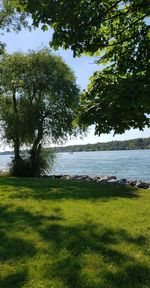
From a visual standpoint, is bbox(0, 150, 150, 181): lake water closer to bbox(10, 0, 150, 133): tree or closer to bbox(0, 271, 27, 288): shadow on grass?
bbox(10, 0, 150, 133): tree

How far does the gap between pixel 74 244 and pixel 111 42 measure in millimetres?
5073

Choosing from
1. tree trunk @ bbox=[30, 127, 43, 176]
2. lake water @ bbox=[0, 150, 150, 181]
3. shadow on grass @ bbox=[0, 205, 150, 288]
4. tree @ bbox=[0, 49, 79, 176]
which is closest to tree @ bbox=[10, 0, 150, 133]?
shadow on grass @ bbox=[0, 205, 150, 288]

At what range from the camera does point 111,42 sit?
25.7 feet

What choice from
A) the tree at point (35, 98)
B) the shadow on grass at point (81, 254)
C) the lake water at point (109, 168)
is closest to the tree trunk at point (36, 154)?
the tree at point (35, 98)

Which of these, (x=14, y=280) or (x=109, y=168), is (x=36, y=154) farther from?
(x=14, y=280)

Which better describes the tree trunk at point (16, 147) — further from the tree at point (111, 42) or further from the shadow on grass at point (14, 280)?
the shadow on grass at point (14, 280)

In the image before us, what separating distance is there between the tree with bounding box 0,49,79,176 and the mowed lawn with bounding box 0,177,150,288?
16.5 metres

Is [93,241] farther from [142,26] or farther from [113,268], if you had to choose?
[142,26]

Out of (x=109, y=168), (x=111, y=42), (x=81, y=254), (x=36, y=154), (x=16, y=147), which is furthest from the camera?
(x=109, y=168)

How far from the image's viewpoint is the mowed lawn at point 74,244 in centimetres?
608

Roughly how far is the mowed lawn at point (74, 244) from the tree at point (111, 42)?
2.89 metres

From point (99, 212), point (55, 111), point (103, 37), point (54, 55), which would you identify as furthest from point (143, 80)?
point (54, 55)

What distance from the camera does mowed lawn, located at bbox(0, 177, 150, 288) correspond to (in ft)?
20.0

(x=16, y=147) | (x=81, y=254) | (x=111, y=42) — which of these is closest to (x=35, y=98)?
(x=16, y=147)
